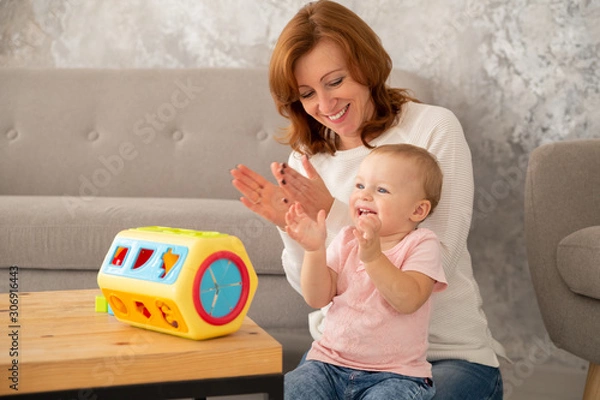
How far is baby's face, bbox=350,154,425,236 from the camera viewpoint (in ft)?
4.34

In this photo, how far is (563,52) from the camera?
8.78 feet

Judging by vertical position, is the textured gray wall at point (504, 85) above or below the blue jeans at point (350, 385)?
above

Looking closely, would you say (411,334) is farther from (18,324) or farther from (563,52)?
(563,52)

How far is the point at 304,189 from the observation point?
138 centimetres

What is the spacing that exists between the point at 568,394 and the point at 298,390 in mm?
1479

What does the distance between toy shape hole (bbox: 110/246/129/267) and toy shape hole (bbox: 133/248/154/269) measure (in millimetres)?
32

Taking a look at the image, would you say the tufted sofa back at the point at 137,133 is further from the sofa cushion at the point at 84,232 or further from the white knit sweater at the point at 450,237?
the white knit sweater at the point at 450,237

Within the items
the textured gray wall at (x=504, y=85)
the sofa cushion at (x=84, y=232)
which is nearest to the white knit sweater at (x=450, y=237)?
the sofa cushion at (x=84, y=232)

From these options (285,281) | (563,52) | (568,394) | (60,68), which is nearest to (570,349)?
(568,394)

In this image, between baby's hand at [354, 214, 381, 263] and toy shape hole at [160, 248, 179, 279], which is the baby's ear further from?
toy shape hole at [160, 248, 179, 279]

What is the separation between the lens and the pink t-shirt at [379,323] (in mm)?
1272

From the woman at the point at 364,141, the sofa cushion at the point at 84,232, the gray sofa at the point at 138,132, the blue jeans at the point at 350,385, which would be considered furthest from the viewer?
the gray sofa at the point at 138,132

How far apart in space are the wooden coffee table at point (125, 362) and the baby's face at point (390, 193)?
0.96ft

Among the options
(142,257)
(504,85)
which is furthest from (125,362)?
(504,85)
